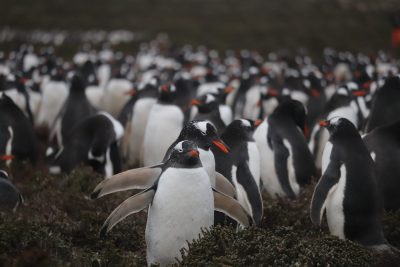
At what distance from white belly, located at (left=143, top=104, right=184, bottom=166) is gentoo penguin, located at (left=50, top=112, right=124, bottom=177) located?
78 centimetres

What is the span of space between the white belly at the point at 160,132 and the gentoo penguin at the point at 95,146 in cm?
78

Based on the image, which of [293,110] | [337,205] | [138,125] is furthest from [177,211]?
[138,125]

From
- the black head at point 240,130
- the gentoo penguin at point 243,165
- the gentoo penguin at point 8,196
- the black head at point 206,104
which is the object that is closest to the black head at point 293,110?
the black head at point 206,104

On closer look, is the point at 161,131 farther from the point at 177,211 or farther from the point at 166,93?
the point at 177,211

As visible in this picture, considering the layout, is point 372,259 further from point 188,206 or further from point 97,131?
point 97,131

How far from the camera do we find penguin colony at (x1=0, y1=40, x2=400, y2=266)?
5344 mm

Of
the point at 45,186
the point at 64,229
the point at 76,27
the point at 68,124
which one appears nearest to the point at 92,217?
the point at 64,229

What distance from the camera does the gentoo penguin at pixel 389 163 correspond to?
7020 mm

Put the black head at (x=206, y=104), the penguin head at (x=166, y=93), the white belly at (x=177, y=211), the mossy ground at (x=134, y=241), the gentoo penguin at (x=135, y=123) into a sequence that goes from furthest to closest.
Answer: the gentoo penguin at (x=135, y=123), the penguin head at (x=166, y=93), the black head at (x=206, y=104), the white belly at (x=177, y=211), the mossy ground at (x=134, y=241)

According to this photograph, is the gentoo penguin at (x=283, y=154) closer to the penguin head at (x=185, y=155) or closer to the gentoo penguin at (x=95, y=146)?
the gentoo penguin at (x=95, y=146)

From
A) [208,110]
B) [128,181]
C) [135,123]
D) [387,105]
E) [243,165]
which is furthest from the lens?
[135,123]

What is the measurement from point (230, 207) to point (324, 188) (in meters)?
1.27

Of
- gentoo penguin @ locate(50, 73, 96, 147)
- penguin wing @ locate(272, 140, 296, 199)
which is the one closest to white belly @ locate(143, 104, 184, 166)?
penguin wing @ locate(272, 140, 296, 199)

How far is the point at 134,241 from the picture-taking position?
6262mm
